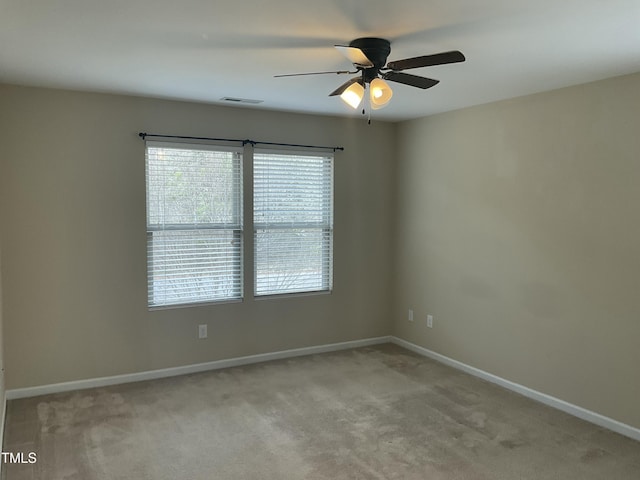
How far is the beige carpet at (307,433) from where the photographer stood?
2848 mm

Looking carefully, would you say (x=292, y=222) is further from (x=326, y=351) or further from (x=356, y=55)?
(x=356, y=55)

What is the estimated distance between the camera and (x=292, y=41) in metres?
2.61

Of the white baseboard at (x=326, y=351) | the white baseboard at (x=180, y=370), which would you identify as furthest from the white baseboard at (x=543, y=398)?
the white baseboard at (x=180, y=370)

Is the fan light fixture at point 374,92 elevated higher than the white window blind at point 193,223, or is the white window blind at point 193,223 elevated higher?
the fan light fixture at point 374,92

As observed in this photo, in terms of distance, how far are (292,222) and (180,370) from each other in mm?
1709

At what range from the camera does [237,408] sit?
12.1 feet

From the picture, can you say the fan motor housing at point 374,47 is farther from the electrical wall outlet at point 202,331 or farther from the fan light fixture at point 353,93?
the electrical wall outlet at point 202,331

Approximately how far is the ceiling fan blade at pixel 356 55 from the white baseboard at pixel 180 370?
3.02m

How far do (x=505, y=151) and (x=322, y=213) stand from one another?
1.83 metres

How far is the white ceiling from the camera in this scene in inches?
85.2

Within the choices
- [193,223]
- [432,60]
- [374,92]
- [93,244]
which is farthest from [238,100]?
[432,60]

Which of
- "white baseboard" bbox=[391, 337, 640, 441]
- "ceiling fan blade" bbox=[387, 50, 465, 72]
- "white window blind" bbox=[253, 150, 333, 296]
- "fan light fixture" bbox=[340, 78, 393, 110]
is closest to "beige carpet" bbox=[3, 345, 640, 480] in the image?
"white baseboard" bbox=[391, 337, 640, 441]

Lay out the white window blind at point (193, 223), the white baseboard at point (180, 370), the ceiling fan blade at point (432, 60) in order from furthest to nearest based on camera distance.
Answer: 1. the white window blind at point (193, 223)
2. the white baseboard at point (180, 370)
3. the ceiling fan blade at point (432, 60)

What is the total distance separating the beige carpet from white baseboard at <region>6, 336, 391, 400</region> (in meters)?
0.09
